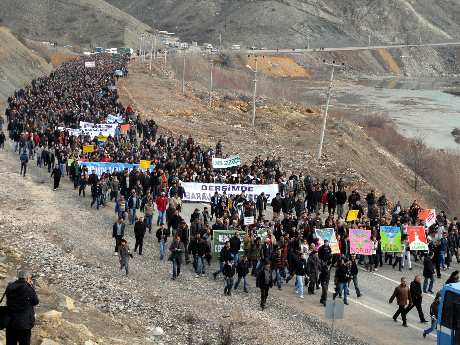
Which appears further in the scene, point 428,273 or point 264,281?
point 428,273

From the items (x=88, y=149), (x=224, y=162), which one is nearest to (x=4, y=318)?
(x=88, y=149)

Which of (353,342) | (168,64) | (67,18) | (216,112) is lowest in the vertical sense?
(353,342)

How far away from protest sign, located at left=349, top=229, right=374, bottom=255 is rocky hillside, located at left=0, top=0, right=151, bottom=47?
11479 centimetres

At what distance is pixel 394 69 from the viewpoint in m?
168

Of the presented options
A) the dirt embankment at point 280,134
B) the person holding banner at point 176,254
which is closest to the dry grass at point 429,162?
the dirt embankment at point 280,134

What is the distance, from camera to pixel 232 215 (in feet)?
73.0

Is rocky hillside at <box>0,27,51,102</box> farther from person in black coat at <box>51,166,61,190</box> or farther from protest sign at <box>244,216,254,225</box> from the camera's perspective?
protest sign at <box>244,216,254,225</box>

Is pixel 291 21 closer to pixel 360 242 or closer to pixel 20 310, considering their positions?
Answer: pixel 360 242

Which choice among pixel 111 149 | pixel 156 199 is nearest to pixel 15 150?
pixel 111 149

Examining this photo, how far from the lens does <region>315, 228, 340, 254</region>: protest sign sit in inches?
792

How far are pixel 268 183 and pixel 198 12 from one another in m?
149

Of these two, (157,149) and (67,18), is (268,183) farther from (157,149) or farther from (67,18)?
(67,18)

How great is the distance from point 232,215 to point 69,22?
12457 cm

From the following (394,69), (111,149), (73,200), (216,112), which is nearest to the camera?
(73,200)
